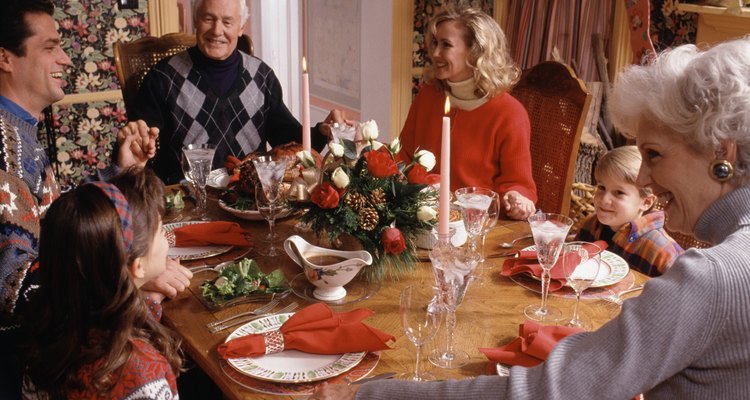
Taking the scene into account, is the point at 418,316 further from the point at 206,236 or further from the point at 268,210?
the point at 206,236

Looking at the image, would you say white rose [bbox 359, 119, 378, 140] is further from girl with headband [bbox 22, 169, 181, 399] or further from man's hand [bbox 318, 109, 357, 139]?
girl with headband [bbox 22, 169, 181, 399]

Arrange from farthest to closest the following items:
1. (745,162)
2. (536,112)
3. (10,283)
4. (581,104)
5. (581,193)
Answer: (581,193) < (536,112) < (581,104) < (10,283) < (745,162)

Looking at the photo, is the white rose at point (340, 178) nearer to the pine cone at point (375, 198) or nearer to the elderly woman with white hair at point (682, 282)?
the pine cone at point (375, 198)

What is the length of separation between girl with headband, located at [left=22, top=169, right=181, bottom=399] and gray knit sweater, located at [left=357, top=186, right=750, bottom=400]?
24.1 inches

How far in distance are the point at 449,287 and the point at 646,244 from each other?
38.7 inches

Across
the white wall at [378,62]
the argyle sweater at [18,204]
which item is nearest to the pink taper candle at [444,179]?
the argyle sweater at [18,204]

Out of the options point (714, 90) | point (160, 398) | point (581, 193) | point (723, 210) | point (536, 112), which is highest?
point (714, 90)

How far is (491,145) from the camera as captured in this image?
105 inches

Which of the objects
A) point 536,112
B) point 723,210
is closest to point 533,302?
point 723,210

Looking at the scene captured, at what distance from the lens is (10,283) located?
5.13ft

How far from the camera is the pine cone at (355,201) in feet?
5.47

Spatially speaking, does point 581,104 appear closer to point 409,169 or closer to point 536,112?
point 536,112

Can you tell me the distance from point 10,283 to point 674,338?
1.29 m

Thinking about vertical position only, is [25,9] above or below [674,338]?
above
